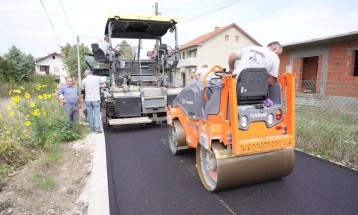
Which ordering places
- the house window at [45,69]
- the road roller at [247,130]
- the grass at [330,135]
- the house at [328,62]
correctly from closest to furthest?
the road roller at [247,130] < the grass at [330,135] < the house at [328,62] < the house window at [45,69]

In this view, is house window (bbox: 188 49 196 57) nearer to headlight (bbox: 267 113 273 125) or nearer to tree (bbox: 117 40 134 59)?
tree (bbox: 117 40 134 59)

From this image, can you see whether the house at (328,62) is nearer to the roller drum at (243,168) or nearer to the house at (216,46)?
the roller drum at (243,168)

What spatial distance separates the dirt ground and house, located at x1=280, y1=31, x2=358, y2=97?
800 centimetres

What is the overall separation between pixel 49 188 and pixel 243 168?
2.38 meters

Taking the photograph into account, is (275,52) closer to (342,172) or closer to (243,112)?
(243,112)

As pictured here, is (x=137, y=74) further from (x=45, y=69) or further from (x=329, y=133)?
(x=45, y=69)

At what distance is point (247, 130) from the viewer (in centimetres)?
304

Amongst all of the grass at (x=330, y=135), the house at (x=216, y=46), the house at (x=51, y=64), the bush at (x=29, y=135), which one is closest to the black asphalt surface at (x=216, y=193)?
the grass at (x=330, y=135)

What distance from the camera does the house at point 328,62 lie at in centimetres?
977

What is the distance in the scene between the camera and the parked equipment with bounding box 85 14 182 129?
6.36 metres

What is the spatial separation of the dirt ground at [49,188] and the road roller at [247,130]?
158 centimetres

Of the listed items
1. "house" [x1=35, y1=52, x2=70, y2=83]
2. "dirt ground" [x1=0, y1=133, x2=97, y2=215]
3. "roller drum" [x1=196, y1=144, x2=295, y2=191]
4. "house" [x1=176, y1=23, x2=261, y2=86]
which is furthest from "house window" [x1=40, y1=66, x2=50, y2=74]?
"roller drum" [x1=196, y1=144, x2=295, y2=191]

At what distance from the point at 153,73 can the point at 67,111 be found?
2.95m

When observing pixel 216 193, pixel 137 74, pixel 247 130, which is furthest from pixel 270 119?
pixel 137 74
